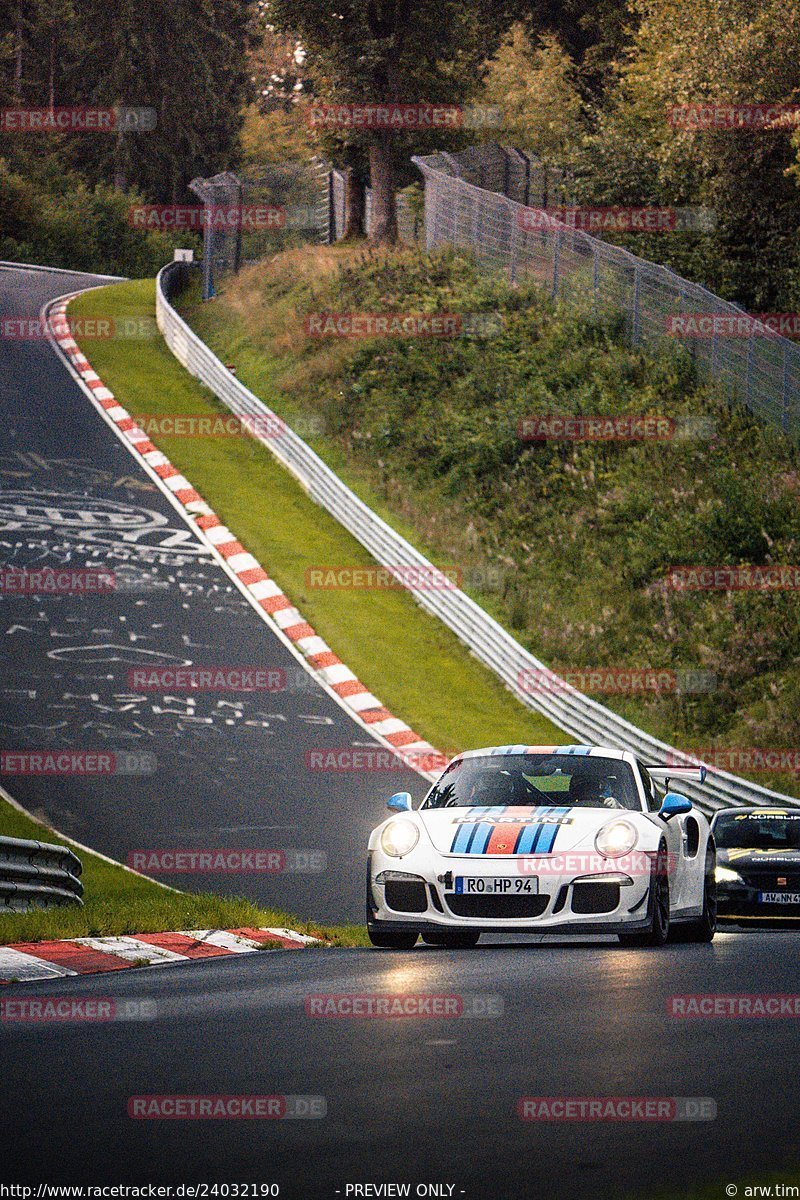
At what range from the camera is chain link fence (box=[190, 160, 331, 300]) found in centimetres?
4244

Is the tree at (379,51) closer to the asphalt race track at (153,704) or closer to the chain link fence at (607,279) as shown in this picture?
the chain link fence at (607,279)

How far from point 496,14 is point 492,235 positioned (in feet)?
71.9

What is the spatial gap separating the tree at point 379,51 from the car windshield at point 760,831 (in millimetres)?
31506

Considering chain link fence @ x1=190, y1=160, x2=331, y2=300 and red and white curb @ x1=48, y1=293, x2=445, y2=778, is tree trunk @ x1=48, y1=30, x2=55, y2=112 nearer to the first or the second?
chain link fence @ x1=190, y1=160, x2=331, y2=300

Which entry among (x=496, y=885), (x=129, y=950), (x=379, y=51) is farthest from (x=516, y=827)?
(x=379, y=51)

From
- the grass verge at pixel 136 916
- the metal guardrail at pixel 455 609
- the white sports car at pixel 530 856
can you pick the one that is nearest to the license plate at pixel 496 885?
the white sports car at pixel 530 856

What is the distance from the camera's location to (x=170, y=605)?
84.4 feet

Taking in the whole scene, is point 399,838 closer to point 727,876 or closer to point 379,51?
point 727,876

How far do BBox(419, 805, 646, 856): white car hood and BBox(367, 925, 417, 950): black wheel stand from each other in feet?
2.49

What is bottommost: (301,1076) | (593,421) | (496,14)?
(593,421)

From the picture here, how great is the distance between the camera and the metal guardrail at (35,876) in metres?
11.5

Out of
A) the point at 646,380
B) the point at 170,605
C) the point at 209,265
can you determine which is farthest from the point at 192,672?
the point at 209,265

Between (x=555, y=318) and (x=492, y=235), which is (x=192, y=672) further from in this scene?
(x=492, y=235)

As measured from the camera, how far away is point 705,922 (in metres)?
12.4
